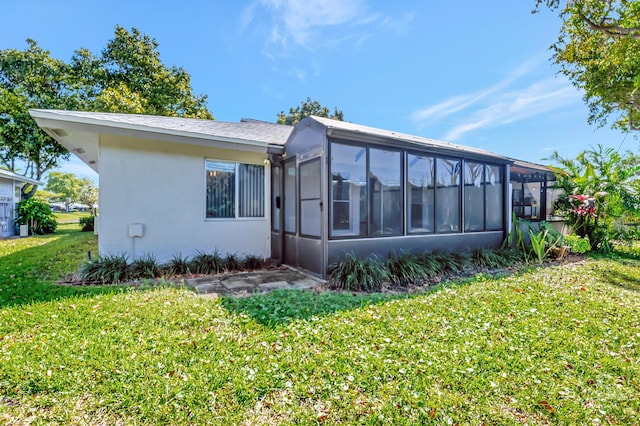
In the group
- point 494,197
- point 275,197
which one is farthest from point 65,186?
point 494,197

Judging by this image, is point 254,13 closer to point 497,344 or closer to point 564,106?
point 497,344

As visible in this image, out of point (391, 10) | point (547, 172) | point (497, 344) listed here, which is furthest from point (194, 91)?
point (497, 344)

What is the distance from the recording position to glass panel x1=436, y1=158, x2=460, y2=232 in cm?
755

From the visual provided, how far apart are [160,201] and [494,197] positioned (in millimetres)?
8966

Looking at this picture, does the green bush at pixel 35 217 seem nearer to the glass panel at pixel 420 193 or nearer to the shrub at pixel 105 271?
the shrub at pixel 105 271

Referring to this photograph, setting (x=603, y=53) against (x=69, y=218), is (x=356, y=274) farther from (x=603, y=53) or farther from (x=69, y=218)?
(x=69, y=218)

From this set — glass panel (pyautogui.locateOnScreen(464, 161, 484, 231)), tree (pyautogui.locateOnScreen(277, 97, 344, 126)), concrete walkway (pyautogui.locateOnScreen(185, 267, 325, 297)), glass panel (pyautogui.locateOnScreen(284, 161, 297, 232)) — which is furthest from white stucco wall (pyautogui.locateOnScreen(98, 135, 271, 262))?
tree (pyautogui.locateOnScreen(277, 97, 344, 126))

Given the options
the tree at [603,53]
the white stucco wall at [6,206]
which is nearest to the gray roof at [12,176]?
the white stucco wall at [6,206]

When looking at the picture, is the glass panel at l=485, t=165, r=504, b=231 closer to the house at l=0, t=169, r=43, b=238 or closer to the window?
the window

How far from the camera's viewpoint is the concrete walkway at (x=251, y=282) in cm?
530

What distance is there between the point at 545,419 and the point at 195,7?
40.9ft

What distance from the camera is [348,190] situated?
20.3 feet

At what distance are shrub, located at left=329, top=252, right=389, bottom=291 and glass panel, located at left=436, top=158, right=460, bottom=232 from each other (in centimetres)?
255

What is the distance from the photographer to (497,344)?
331cm
